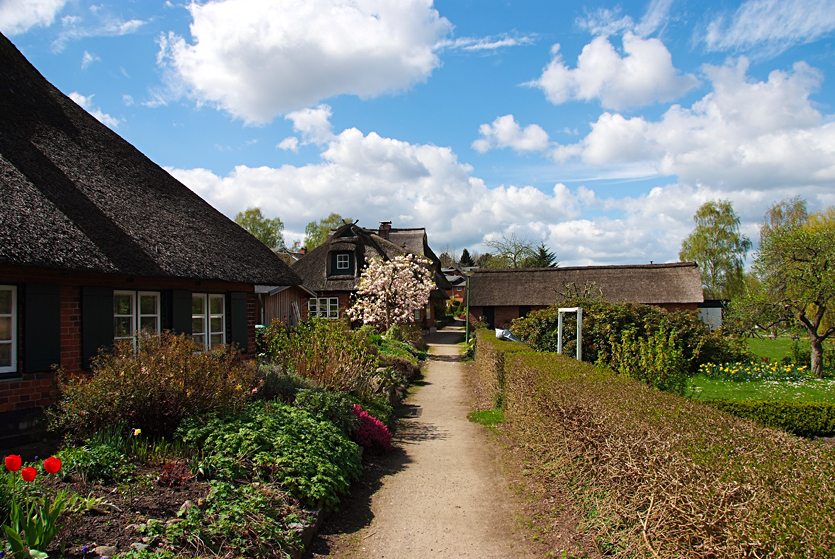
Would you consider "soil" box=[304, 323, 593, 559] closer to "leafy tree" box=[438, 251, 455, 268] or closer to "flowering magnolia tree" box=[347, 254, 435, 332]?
"flowering magnolia tree" box=[347, 254, 435, 332]

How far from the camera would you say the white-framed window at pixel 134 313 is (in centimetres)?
872

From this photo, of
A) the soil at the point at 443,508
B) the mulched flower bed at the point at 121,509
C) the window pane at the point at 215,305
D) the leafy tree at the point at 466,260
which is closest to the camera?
the mulched flower bed at the point at 121,509

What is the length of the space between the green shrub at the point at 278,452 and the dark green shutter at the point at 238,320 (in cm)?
516

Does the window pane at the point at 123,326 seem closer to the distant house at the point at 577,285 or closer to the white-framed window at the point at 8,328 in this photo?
the white-framed window at the point at 8,328

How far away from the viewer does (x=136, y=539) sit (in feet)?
12.1

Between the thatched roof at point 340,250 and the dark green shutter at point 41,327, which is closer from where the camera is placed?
the dark green shutter at point 41,327

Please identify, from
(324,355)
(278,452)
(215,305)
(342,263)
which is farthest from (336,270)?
(278,452)

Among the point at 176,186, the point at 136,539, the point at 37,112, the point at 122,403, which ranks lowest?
the point at 136,539

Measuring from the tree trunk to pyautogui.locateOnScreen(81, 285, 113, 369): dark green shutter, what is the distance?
17404mm

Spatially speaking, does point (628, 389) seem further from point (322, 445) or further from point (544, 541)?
point (322, 445)

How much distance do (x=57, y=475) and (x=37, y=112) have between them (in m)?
7.69

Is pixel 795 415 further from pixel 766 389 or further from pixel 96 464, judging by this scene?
pixel 96 464

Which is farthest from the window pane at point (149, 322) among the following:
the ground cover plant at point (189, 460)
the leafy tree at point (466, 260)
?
the leafy tree at point (466, 260)

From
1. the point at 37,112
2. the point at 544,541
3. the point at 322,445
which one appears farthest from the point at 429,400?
the point at 37,112
